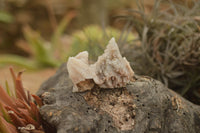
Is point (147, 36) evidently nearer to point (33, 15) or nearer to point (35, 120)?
point (35, 120)

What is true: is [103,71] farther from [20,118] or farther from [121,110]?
[20,118]


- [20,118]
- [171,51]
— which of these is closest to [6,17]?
[171,51]

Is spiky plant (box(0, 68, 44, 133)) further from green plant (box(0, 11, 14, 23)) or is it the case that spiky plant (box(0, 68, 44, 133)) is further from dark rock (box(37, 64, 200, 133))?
green plant (box(0, 11, 14, 23))

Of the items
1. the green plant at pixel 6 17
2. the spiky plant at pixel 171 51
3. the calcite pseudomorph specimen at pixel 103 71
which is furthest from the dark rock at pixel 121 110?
the green plant at pixel 6 17

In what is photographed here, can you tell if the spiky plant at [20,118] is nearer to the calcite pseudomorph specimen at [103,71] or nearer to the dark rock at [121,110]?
the dark rock at [121,110]

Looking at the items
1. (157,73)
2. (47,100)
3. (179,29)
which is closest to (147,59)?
(157,73)
